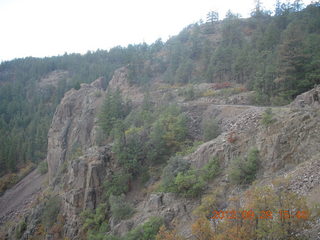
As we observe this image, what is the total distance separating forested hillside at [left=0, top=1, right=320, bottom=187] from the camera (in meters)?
28.0

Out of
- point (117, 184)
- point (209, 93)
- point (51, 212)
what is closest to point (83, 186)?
point (117, 184)

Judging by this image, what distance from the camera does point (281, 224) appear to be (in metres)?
8.71

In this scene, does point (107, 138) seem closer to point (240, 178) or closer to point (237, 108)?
point (237, 108)

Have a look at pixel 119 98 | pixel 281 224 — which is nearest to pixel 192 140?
pixel 119 98

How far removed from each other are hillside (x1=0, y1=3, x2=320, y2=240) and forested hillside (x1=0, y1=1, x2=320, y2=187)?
29cm

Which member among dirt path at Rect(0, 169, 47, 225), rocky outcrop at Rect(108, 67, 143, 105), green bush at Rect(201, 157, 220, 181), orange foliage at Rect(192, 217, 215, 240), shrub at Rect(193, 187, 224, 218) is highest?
rocky outcrop at Rect(108, 67, 143, 105)

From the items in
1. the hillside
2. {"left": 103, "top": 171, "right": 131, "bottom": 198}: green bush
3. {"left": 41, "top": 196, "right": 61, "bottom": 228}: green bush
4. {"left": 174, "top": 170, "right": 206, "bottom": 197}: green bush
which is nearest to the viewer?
the hillside

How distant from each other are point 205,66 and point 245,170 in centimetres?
3567

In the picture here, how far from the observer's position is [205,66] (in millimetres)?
48812

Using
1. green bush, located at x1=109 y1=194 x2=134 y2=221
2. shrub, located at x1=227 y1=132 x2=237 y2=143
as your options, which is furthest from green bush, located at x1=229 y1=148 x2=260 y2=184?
green bush, located at x1=109 y1=194 x2=134 y2=221

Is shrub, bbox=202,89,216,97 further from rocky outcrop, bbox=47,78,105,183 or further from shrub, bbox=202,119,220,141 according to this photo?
rocky outcrop, bbox=47,78,105,183

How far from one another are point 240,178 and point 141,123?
18.0 meters

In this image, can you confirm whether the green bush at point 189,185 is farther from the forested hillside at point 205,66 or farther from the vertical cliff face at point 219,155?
the forested hillside at point 205,66

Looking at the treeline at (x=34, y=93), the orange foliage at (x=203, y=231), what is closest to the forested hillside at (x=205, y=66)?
the treeline at (x=34, y=93)
